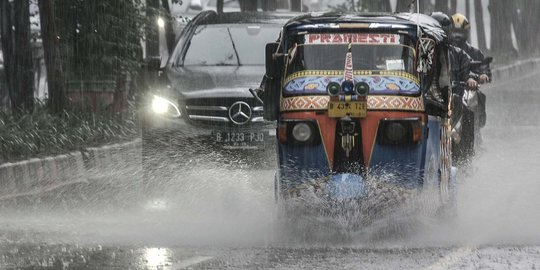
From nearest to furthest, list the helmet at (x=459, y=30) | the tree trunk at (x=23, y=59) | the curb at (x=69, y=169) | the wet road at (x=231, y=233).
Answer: the wet road at (x=231, y=233) < the curb at (x=69, y=169) < the helmet at (x=459, y=30) < the tree trunk at (x=23, y=59)

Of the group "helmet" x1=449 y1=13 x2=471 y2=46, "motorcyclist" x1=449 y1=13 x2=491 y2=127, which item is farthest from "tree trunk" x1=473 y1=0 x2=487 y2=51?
"helmet" x1=449 y1=13 x2=471 y2=46

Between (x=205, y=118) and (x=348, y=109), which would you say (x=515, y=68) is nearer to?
(x=205, y=118)

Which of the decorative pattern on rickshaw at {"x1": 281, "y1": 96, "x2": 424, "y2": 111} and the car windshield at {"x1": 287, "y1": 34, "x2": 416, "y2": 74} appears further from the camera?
the car windshield at {"x1": 287, "y1": 34, "x2": 416, "y2": 74}

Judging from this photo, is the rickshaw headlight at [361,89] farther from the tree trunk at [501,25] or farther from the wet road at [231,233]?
the tree trunk at [501,25]

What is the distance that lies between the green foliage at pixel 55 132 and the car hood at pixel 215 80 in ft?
7.13

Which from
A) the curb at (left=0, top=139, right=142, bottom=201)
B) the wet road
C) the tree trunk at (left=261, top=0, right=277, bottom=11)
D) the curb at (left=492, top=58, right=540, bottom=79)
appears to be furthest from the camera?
the curb at (left=492, top=58, right=540, bottom=79)

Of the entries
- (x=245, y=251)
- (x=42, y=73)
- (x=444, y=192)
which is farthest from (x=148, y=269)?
(x=42, y=73)

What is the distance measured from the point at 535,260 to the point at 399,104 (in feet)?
5.29

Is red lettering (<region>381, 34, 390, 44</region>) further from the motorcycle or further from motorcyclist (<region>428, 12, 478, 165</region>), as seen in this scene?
the motorcycle

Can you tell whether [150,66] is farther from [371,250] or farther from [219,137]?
[371,250]

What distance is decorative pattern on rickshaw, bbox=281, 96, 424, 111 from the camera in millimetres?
10203

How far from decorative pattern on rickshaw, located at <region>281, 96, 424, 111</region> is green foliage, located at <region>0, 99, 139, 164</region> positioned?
580 cm

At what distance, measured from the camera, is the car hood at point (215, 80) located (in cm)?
1423

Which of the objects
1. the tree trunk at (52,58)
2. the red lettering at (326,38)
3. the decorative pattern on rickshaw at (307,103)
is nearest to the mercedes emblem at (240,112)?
the red lettering at (326,38)
